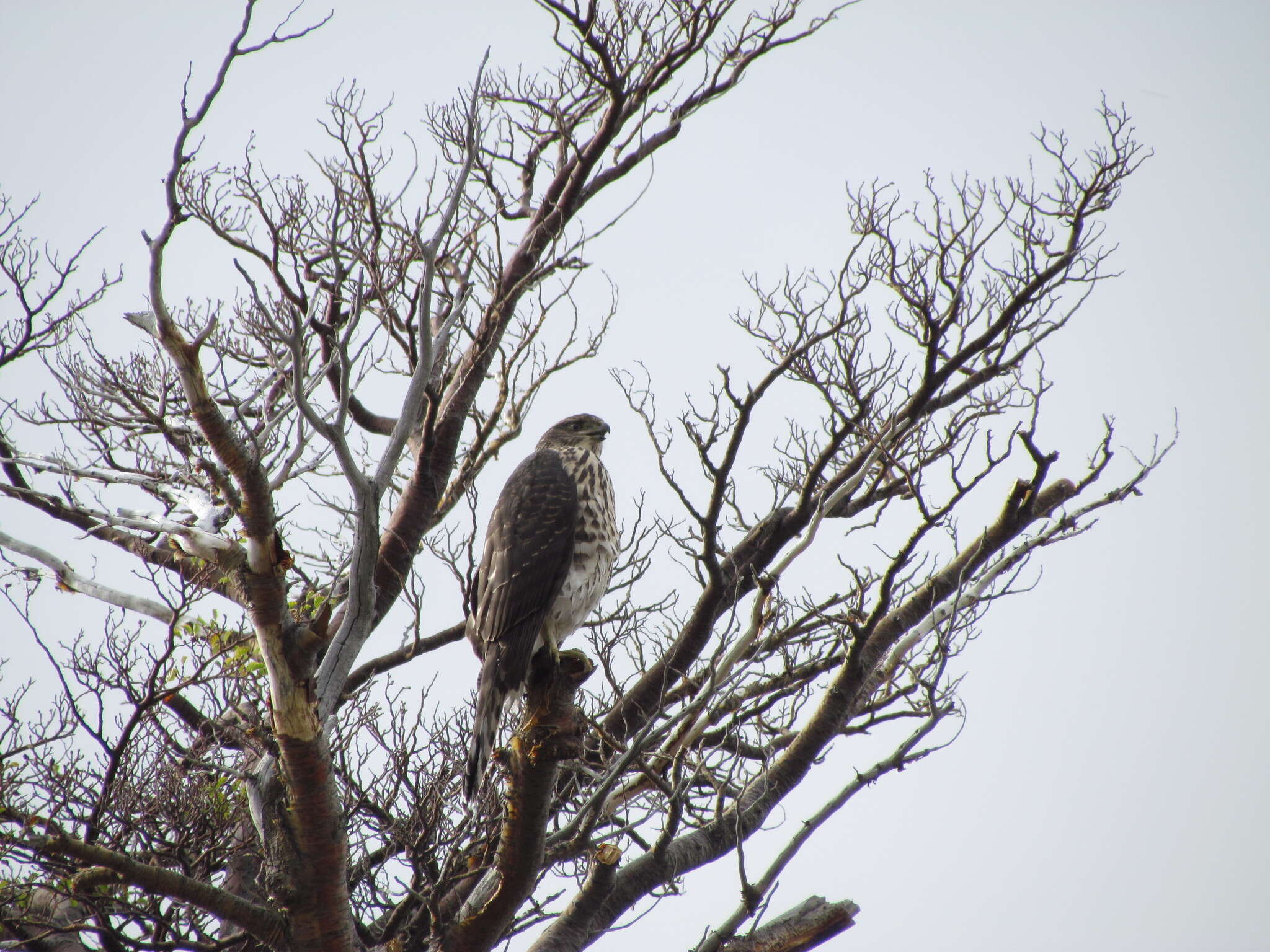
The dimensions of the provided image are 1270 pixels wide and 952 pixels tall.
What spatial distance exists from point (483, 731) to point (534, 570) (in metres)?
1.13

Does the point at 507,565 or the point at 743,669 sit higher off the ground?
the point at 507,565

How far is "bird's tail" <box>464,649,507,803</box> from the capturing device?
16.5ft

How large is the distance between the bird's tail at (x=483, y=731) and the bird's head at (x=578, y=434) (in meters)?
2.43

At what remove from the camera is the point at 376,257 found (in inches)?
242

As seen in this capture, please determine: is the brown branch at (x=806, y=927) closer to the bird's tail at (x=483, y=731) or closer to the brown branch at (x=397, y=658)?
the bird's tail at (x=483, y=731)

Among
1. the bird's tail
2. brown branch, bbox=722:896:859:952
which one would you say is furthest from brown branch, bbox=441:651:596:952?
brown branch, bbox=722:896:859:952

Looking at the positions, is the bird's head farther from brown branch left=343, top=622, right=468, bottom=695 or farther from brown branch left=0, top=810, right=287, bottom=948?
brown branch left=0, top=810, right=287, bottom=948

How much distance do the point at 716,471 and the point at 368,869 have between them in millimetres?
3028

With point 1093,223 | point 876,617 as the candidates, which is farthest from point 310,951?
point 1093,223

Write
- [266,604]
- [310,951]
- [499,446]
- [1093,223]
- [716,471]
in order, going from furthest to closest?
[499,446] → [1093,223] → [716,471] → [310,951] → [266,604]

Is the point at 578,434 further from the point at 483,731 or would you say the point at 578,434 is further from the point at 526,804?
the point at 526,804

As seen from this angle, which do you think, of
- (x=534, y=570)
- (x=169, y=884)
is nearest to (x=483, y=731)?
(x=534, y=570)

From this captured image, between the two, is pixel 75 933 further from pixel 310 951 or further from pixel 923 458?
pixel 923 458

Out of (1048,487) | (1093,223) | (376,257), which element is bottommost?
(1048,487)
